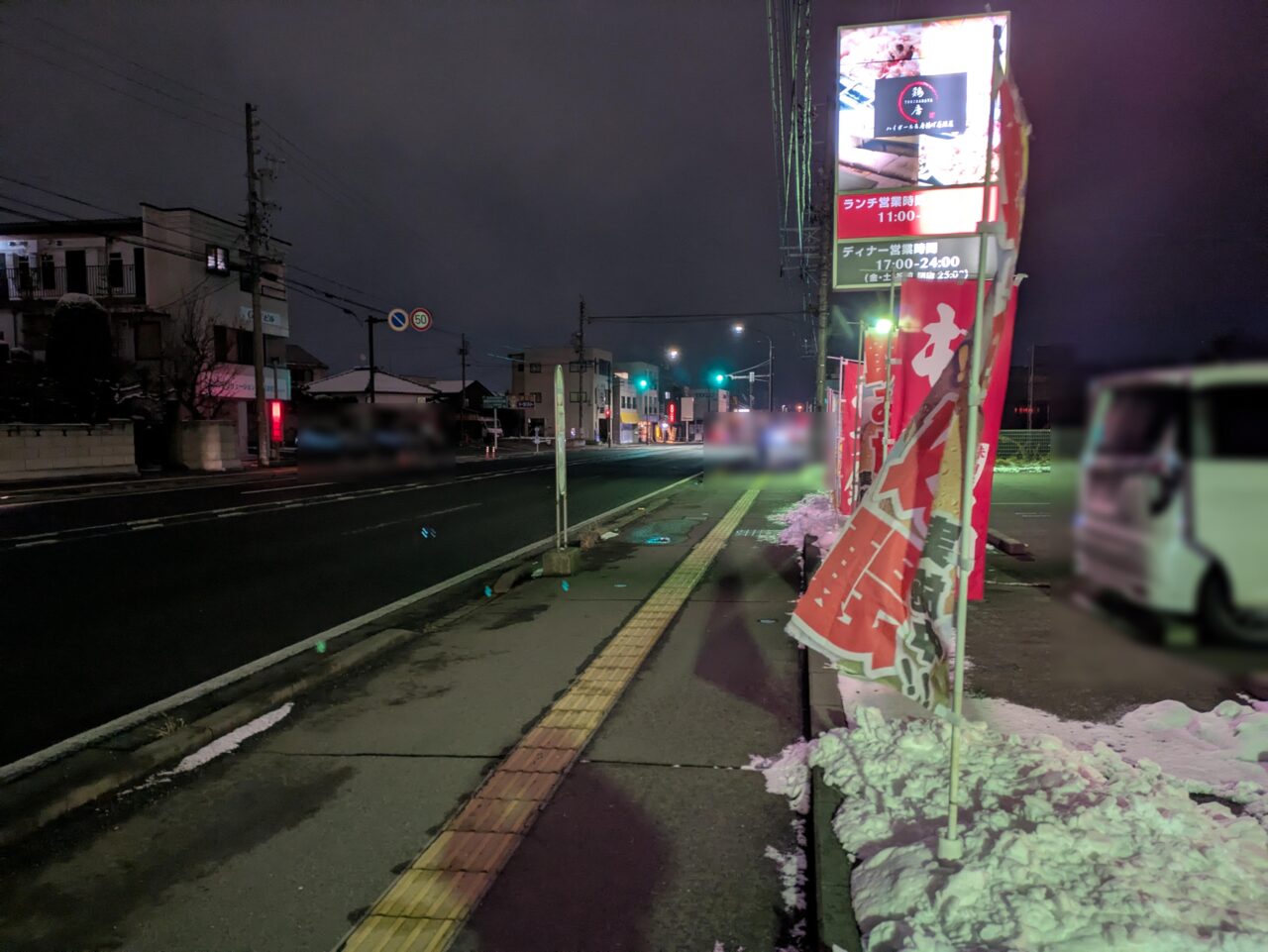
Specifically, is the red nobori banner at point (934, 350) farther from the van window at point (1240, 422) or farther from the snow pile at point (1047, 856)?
the van window at point (1240, 422)

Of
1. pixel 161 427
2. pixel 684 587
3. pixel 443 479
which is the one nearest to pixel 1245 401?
pixel 684 587

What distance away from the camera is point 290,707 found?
469cm

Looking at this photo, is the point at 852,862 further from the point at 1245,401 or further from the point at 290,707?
the point at 290,707

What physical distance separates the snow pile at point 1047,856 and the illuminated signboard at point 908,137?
8.87 metres

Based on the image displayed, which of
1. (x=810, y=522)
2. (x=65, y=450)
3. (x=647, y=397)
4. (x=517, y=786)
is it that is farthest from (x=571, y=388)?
(x=517, y=786)

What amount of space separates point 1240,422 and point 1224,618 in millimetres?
332

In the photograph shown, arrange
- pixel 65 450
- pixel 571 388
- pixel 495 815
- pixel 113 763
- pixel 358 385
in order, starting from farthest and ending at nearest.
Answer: pixel 571 388 → pixel 358 385 → pixel 65 450 → pixel 113 763 → pixel 495 815

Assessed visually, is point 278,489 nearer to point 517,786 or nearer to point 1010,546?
point 1010,546

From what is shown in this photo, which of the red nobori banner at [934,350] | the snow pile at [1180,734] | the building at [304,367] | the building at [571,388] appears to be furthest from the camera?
the building at [571,388]

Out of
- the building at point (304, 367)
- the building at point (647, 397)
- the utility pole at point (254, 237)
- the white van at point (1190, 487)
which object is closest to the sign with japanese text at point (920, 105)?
the white van at point (1190, 487)

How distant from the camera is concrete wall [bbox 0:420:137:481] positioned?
2100 cm

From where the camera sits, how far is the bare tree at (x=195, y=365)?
27.4 meters

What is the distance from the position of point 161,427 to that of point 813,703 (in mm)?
28349

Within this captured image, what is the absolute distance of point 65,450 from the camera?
2239 centimetres
